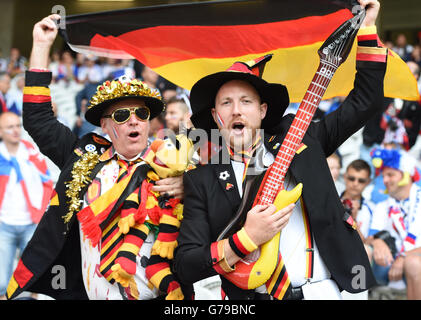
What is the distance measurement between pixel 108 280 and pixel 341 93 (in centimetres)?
182

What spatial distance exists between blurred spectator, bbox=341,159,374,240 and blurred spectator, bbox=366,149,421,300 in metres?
0.09

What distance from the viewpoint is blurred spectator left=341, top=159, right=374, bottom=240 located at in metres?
6.26

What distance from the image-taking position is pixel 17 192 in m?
6.62

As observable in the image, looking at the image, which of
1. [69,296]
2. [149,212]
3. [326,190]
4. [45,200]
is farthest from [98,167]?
[45,200]

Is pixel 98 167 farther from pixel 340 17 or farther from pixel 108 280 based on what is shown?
pixel 340 17

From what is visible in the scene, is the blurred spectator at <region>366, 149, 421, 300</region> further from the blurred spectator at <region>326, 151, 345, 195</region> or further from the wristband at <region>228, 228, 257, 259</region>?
the wristband at <region>228, 228, 257, 259</region>

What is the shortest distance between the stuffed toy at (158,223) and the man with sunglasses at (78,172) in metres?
0.10

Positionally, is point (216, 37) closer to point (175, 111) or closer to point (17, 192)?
point (175, 111)

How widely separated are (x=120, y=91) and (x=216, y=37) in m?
0.88

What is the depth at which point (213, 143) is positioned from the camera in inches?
130

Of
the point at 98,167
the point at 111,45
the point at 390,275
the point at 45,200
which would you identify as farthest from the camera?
the point at 45,200

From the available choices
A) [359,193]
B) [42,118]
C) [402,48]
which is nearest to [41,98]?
[42,118]

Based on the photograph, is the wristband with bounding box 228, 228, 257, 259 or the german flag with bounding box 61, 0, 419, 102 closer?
the wristband with bounding box 228, 228, 257, 259

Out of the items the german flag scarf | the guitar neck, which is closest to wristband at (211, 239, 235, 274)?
the guitar neck
